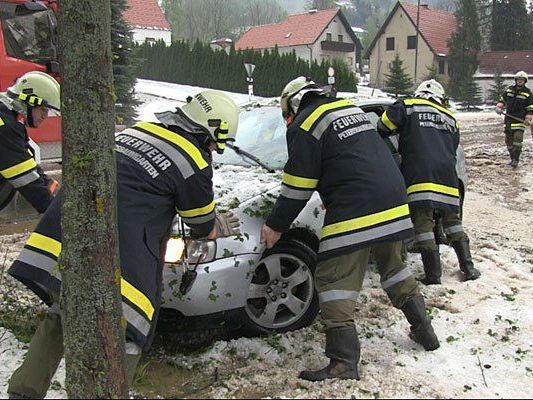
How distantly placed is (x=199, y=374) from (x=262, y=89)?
29.8 m

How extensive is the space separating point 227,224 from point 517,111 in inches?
370

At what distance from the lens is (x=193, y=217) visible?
10.2 ft

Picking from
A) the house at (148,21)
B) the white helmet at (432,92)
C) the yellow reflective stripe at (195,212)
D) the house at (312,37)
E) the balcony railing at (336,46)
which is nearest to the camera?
the yellow reflective stripe at (195,212)

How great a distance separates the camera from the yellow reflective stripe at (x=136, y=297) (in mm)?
2787

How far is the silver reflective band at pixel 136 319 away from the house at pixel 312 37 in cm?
4776

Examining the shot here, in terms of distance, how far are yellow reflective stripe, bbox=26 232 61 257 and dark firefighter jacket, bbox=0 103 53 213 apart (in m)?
1.16

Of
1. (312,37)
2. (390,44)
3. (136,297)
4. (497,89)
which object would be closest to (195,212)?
(136,297)

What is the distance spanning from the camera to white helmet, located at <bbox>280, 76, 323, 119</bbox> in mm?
3795

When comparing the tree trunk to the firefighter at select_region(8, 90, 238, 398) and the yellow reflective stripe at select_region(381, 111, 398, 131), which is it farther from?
the yellow reflective stripe at select_region(381, 111, 398, 131)

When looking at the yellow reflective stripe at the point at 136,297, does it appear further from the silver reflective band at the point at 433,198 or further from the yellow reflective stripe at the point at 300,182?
the silver reflective band at the point at 433,198

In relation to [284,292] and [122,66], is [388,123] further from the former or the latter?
[122,66]

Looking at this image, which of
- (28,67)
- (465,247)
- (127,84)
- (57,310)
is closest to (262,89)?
(127,84)

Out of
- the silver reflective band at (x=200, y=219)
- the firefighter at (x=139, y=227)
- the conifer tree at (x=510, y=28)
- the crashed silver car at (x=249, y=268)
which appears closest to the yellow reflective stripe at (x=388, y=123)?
the crashed silver car at (x=249, y=268)

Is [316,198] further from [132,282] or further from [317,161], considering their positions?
[132,282]
